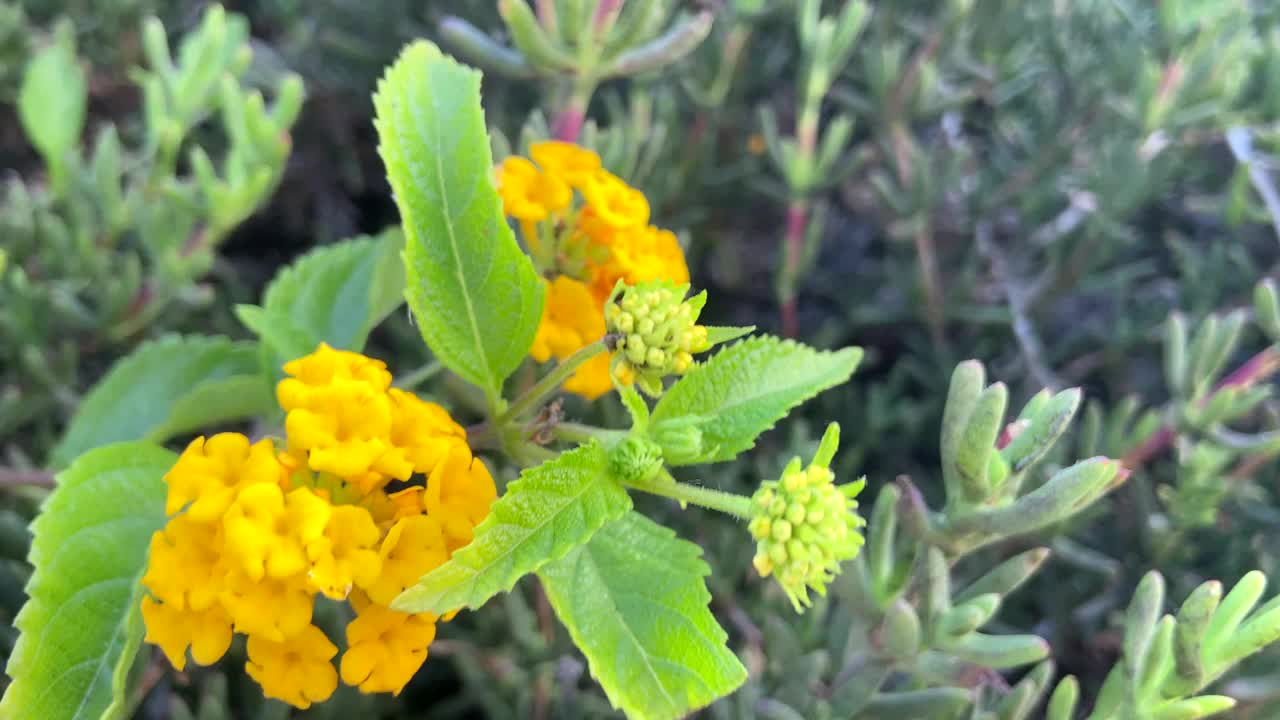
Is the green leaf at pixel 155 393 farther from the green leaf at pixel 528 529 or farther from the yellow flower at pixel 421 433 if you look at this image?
the green leaf at pixel 528 529

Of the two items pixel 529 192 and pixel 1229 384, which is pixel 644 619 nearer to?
pixel 529 192

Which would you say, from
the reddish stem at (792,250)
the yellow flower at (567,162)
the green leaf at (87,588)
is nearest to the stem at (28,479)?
the green leaf at (87,588)

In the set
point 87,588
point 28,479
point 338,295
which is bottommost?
point 28,479

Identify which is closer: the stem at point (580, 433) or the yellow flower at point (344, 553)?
the yellow flower at point (344, 553)

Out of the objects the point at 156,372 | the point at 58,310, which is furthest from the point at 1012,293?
the point at 58,310

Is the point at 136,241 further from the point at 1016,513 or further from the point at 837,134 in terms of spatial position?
the point at 1016,513

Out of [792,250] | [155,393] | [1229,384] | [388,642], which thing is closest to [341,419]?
[388,642]
